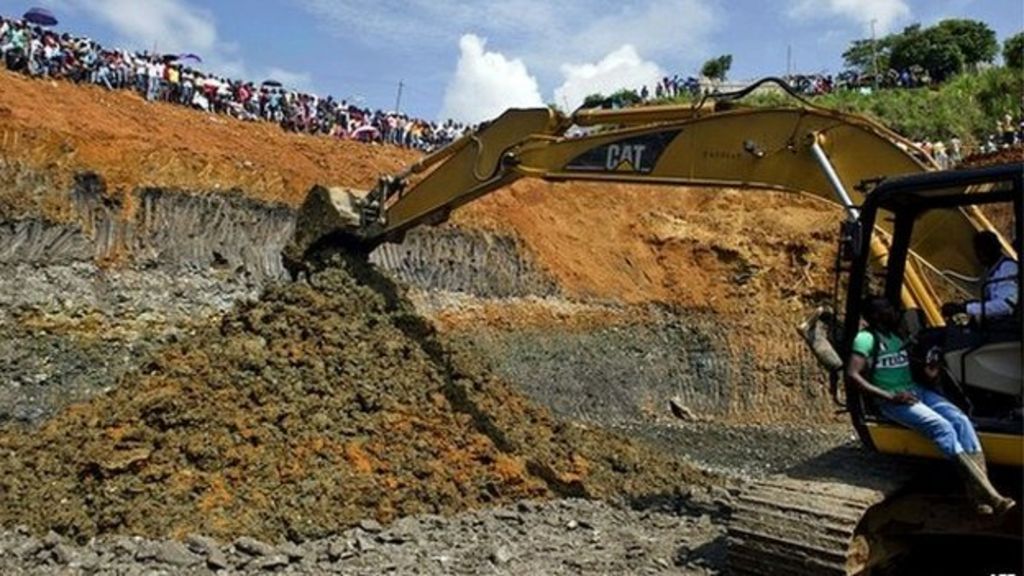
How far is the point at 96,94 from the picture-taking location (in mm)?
18859

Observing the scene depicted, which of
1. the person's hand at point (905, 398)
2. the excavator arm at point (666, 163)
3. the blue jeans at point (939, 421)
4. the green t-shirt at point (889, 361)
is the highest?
the excavator arm at point (666, 163)

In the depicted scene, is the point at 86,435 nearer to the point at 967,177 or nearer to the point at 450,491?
the point at 450,491

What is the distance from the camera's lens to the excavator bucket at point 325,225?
10.0m

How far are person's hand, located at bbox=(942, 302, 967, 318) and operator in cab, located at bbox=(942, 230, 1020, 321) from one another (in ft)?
0.45

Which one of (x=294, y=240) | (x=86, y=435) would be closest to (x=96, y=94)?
(x=294, y=240)

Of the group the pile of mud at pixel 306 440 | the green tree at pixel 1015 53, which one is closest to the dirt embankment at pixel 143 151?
the pile of mud at pixel 306 440

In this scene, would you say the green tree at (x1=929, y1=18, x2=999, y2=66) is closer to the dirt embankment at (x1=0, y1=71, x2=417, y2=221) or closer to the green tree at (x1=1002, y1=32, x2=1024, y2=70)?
the green tree at (x1=1002, y1=32, x2=1024, y2=70)

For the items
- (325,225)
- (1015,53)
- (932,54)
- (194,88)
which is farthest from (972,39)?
(325,225)

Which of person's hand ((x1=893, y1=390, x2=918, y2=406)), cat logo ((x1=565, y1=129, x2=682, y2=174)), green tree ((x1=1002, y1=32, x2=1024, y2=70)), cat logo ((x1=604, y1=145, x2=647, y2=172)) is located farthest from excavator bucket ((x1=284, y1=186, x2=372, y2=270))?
green tree ((x1=1002, y1=32, x2=1024, y2=70))

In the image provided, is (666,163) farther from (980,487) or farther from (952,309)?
(980,487)

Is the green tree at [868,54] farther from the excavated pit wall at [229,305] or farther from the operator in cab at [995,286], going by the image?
the operator in cab at [995,286]

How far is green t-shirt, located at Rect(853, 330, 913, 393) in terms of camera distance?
4902 millimetres

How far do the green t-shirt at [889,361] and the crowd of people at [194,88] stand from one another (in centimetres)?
1788

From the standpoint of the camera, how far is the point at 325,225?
10.1m
